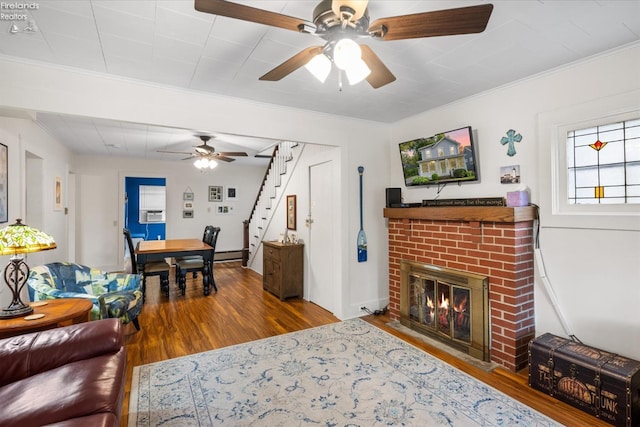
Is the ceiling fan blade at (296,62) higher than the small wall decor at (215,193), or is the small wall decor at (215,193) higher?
the ceiling fan blade at (296,62)

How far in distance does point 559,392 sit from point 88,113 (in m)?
4.09

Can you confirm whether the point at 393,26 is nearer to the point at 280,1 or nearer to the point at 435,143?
the point at 280,1

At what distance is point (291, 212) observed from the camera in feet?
16.1

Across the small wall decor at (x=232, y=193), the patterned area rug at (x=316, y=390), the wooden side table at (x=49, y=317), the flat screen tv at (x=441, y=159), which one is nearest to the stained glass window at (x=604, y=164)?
the flat screen tv at (x=441, y=159)

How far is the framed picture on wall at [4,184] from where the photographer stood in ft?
8.88

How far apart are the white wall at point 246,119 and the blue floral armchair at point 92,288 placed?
4.81ft

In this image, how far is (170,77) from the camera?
2.59m

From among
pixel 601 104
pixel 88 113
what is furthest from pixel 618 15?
pixel 88 113

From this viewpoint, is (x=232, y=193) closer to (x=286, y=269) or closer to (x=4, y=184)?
(x=286, y=269)

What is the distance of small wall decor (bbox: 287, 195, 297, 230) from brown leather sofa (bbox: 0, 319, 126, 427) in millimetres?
3046

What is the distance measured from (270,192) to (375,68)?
14.0 ft

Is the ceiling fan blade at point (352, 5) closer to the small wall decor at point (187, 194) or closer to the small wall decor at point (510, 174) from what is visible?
the small wall decor at point (510, 174)

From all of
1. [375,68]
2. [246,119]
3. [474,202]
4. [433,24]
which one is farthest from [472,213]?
[246,119]

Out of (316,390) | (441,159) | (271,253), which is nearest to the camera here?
(316,390)
